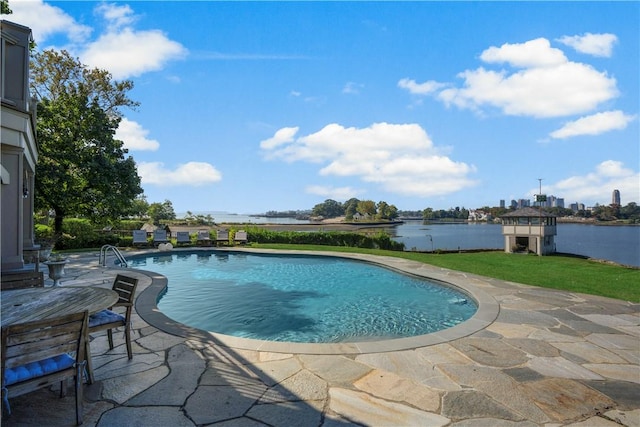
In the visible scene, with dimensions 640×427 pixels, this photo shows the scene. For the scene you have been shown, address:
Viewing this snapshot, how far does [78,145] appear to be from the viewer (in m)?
16.3

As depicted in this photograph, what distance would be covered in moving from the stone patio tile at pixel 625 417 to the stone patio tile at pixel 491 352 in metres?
0.98

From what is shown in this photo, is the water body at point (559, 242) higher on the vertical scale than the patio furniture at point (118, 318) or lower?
lower

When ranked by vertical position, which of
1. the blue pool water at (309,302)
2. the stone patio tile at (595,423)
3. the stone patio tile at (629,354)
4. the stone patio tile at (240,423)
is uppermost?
the stone patio tile at (240,423)

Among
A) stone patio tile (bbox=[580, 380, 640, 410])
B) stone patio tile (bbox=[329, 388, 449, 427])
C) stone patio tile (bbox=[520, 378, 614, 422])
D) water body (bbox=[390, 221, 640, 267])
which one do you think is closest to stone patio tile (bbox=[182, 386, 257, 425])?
stone patio tile (bbox=[329, 388, 449, 427])

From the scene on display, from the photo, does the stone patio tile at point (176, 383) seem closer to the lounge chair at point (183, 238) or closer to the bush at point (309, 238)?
the lounge chair at point (183, 238)

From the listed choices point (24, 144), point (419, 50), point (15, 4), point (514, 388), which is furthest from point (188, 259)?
point (514, 388)

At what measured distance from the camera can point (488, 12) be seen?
9.34 metres

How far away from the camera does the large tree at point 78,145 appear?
50.6ft

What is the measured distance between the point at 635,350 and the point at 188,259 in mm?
14283

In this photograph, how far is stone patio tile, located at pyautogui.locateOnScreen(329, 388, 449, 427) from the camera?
269 centimetres

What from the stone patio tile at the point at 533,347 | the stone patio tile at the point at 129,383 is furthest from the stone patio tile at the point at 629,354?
the stone patio tile at the point at 129,383

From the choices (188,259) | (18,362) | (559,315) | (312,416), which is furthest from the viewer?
(188,259)

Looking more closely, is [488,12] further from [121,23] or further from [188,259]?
[188,259]

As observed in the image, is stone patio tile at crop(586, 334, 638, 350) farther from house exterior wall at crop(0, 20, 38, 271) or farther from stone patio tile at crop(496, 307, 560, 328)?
house exterior wall at crop(0, 20, 38, 271)
